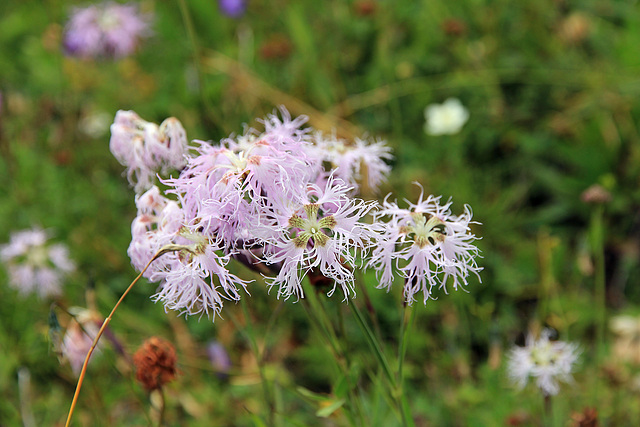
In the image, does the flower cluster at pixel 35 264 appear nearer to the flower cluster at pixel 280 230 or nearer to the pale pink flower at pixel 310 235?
the flower cluster at pixel 280 230

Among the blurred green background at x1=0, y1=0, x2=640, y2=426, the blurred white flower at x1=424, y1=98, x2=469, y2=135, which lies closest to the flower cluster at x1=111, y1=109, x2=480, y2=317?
the blurred green background at x1=0, y1=0, x2=640, y2=426

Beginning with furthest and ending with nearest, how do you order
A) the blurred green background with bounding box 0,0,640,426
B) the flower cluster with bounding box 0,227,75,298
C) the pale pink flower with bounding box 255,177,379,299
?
the flower cluster with bounding box 0,227,75,298 → the blurred green background with bounding box 0,0,640,426 → the pale pink flower with bounding box 255,177,379,299

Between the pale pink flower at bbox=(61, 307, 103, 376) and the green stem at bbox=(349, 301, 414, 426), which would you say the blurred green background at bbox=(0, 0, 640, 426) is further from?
the green stem at bbox=(349, 301, 414, 426)

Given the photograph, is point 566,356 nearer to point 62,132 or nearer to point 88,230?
point 88,230

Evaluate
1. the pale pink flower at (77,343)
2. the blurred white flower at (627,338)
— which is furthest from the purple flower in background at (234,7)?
the blurred white flower at (627,338)

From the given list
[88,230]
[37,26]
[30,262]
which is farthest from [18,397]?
[37,26]

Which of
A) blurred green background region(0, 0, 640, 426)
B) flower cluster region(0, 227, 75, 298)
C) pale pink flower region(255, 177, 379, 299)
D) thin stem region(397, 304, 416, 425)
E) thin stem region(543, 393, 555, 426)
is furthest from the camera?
flower cluster region(0, 227, 75, 298)
